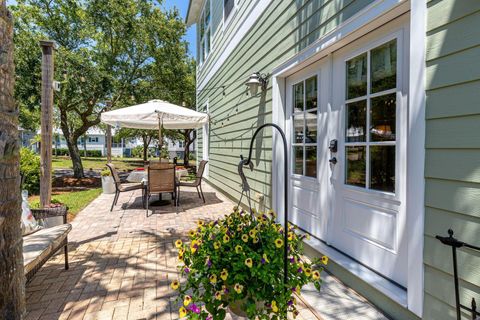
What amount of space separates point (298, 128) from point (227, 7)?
183 inches

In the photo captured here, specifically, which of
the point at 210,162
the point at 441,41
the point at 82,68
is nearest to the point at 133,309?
the point at 441,41

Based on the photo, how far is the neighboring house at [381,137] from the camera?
1524mm

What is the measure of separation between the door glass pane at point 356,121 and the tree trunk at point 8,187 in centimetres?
250

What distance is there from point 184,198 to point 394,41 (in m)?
5.68

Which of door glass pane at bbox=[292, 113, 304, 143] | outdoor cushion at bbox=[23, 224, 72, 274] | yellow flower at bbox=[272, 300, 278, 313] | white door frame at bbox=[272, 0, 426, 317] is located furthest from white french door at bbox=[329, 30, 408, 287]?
outdoor cushion at bbox=[23, 224, 72, 274]

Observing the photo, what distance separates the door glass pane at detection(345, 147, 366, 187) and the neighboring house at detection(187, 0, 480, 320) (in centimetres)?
1

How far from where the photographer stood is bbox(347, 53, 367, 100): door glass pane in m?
2.42

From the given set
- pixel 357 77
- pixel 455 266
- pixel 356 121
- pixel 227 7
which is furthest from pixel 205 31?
pixel 455 266

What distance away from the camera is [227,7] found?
21.4 feet

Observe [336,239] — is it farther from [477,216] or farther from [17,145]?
[17,145]

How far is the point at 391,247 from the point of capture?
6.95ft

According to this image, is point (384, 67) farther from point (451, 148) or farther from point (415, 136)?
point (451, 148)

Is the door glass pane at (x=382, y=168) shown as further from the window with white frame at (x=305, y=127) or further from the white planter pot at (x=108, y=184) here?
the white planter pot at (x=108, y=184)

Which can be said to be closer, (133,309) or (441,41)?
(441,41)
